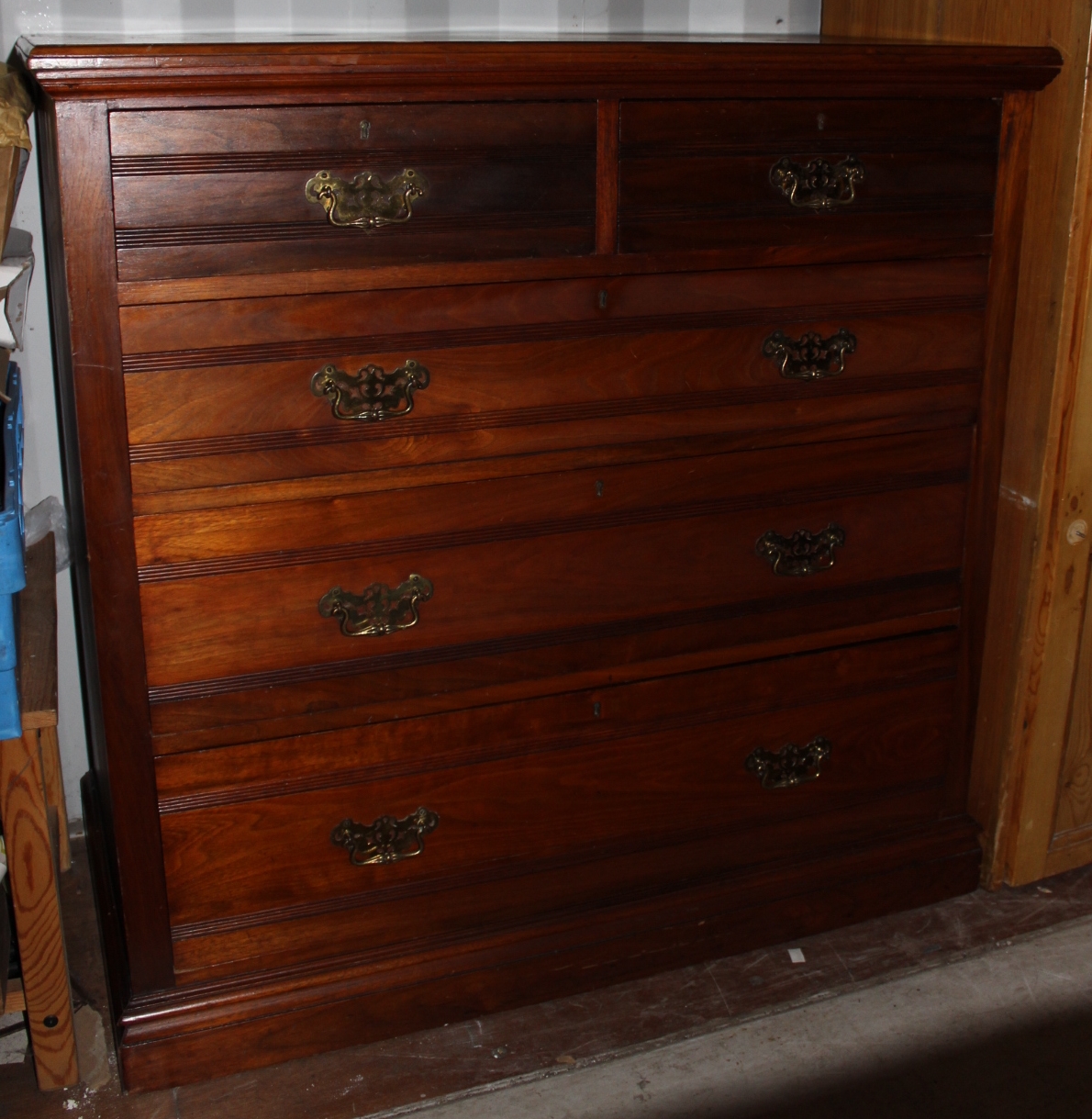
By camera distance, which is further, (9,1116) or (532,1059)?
(532,1059)

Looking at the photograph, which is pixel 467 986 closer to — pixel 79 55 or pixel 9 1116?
pixel 9 1116

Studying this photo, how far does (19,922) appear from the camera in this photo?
1.55 m

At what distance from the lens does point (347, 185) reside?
1383mm

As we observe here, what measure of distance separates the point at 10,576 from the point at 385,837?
1.84 feet

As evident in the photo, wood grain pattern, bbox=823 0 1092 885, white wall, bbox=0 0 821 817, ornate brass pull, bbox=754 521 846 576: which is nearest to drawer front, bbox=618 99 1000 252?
wood grain pattern, bbox=823 0 1092 885

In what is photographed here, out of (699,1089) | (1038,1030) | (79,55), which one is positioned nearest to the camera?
(79,55)

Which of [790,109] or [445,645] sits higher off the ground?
[790,109]

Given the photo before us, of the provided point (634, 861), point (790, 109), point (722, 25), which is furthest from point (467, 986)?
point (722, 25)

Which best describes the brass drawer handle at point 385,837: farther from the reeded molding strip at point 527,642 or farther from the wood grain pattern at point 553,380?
the wood grain pattern at point 553,380

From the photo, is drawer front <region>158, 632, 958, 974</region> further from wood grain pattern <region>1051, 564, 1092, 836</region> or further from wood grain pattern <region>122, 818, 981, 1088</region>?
wood grain pattern <region>1051, 564, 1092, 836</region>

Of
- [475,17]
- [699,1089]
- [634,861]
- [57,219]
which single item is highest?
[475,17]

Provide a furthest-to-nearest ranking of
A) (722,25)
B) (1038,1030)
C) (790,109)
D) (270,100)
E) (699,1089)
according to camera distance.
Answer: (722,25)
(1038,1030)
(699,1089)
(790,109)
(270,100)

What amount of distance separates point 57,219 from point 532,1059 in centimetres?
118

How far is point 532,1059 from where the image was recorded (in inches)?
66.6
